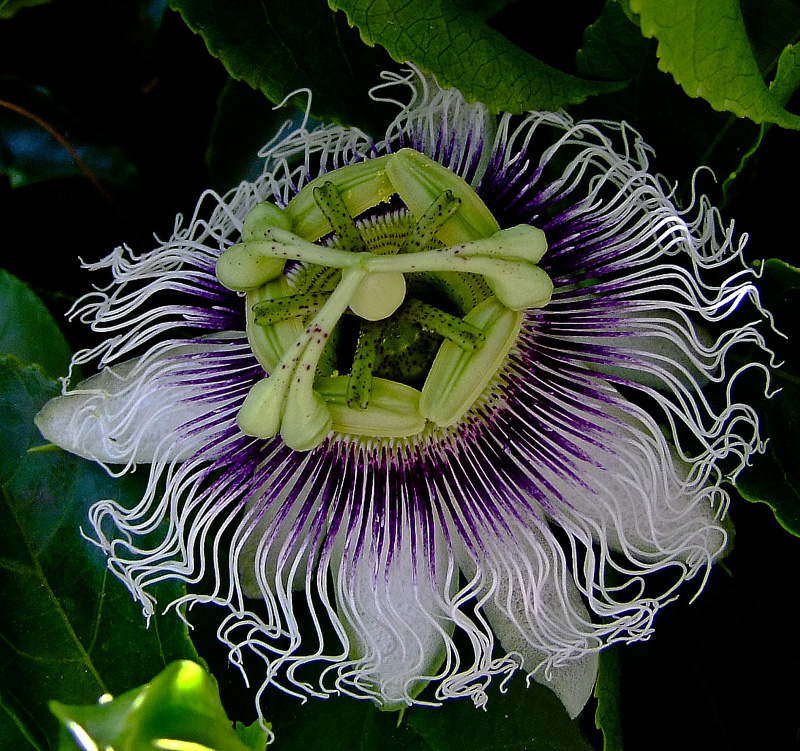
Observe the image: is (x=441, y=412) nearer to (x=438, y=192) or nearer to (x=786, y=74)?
(x=438, y=192)

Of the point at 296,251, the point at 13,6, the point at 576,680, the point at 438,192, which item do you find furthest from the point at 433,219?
the point at 13,6

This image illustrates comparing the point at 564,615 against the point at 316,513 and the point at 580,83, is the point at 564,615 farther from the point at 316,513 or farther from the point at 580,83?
the point at 580,83

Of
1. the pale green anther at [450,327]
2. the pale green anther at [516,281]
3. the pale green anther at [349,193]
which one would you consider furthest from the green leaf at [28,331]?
the pale green anther at [516,281]

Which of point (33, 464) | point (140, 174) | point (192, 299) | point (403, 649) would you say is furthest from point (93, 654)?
point (140, 174)

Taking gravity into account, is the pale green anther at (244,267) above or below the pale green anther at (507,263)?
below

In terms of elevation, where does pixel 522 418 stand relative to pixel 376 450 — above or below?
above

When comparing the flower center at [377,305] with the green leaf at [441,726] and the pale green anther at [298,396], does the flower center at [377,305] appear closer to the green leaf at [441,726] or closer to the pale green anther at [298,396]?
the pale green anther at [298,396]
